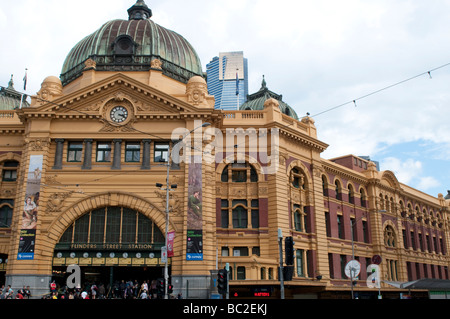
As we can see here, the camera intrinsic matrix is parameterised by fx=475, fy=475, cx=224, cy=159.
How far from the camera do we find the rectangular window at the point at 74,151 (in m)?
40.6

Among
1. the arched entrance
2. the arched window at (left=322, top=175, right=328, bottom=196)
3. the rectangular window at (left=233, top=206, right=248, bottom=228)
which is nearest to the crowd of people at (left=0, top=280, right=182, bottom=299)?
the arched entrance

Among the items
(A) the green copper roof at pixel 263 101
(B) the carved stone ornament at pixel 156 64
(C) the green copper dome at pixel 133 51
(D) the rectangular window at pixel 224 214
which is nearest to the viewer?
(D) the rectangular window at pixel 224 214

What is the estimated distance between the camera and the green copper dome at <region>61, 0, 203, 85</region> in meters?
48.6

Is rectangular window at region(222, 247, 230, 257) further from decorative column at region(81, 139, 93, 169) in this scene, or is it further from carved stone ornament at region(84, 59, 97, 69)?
carved stone ornament at region(84, 59, 97, 69)

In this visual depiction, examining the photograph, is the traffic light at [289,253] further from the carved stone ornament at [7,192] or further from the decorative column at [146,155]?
the carved stone ornament at [7,192]

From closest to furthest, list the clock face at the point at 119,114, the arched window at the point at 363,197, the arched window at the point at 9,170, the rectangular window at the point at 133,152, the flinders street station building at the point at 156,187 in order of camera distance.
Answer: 1. the flinders street station building at the point at 156,187
2. the rectangular window at the point at 133,152
3. the clock face at the point at 119,114
4. the arched window at the point at 9,170
5. the arched window at the point at 363,197

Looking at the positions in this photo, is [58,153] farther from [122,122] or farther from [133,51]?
[133,51]

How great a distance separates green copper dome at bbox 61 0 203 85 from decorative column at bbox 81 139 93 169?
10.5 metres

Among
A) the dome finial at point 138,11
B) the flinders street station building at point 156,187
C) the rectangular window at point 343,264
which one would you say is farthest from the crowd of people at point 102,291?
the dome finial at point 138,11

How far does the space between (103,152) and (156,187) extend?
5.77m

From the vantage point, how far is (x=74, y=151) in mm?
40875

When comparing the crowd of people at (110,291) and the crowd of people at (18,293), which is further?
the crowd of people at (110,291)

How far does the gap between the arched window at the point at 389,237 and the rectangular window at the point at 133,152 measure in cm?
3458

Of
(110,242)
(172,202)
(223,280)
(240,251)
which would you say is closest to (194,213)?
(172,202)
